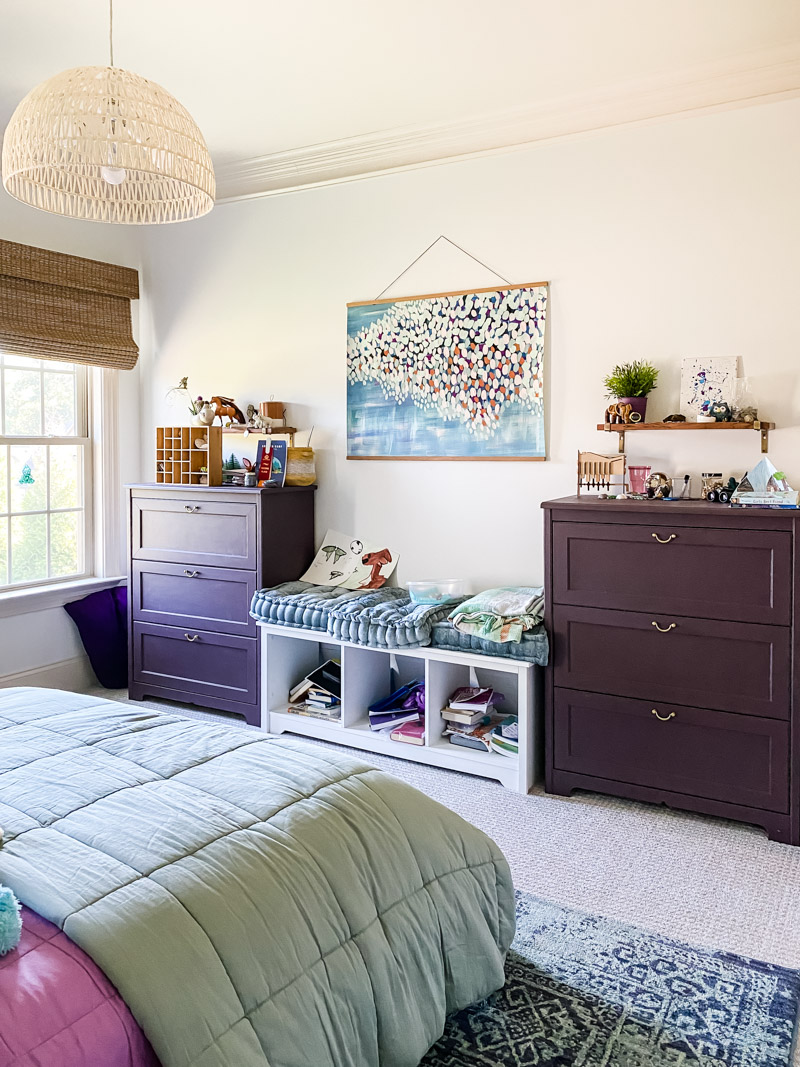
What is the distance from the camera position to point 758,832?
9.12 feet

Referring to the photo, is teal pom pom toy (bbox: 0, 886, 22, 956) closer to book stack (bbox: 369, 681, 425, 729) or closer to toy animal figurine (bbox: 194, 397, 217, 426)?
book stack (bbox: 369, 681, 425, 729)

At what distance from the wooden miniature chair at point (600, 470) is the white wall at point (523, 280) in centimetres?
13

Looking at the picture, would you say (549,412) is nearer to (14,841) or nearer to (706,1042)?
(706,1042)

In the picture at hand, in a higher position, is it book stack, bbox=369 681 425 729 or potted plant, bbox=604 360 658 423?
potted plant, bbox=604 360 658 423

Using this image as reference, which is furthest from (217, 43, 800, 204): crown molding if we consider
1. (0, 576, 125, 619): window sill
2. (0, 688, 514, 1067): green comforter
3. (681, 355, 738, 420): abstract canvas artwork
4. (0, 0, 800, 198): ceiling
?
(0, 688, 514, 1067): green comforter

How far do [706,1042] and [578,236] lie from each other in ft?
9.11

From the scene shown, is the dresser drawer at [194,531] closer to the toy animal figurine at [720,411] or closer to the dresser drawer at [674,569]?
the dresser drawer at [674,569]

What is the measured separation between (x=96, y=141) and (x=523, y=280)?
1967 millimetres

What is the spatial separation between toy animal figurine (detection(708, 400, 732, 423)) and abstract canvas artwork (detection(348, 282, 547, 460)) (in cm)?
70

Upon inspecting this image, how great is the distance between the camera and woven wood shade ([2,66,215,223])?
6.20 feet

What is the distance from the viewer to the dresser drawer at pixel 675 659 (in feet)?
8.87

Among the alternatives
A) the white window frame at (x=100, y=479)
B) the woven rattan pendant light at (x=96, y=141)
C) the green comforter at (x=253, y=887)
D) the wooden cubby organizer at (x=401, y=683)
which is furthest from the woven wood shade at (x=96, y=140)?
the white window frame at (x=100, y=479)

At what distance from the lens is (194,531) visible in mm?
3961

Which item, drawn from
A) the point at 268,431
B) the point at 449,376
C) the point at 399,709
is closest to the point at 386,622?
the point at 399,709
